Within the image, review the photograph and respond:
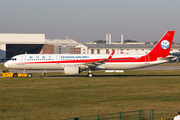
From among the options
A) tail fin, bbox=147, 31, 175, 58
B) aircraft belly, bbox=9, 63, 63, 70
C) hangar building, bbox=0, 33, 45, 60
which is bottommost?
aircraft belly, bbox=9, 63, 63, 70

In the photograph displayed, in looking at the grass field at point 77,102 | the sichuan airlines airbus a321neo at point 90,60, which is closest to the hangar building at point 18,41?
the sichuan airlines airbus a321neo at point 90,60

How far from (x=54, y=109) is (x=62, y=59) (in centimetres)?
2643

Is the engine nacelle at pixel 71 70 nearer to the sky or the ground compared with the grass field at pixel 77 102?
nearer to the sky

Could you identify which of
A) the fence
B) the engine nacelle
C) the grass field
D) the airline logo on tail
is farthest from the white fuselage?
the fence

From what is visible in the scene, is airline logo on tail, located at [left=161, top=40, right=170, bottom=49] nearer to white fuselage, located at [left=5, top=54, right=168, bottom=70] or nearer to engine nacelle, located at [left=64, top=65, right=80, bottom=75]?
white fuselage, located at [left=5, top=54, right=168, bottom=70]

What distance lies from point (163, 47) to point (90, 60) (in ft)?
47.9

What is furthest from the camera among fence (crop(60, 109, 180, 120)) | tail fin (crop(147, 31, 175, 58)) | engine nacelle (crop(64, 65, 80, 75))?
tail fin (crop(147, 31, 175, 58))

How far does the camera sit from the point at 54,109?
20125 mm

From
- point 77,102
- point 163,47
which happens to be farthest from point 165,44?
point 77,102

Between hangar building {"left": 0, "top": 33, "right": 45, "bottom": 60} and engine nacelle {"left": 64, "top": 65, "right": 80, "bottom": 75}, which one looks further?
hangar building {"left": 0, "top": 33, "right": 45, "bottom": 60}

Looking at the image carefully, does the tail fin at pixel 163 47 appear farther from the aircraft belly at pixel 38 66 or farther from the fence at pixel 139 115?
the fence at pixel 139 115

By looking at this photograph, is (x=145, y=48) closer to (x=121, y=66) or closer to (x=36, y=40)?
(x=36, y=40)

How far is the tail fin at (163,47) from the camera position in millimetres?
47938

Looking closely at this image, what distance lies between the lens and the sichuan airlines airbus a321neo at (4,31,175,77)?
150 ft
